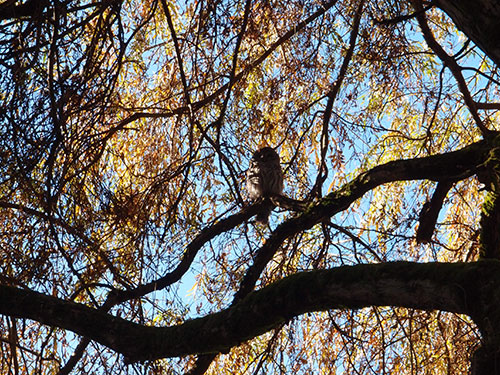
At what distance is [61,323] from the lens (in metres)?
2.40

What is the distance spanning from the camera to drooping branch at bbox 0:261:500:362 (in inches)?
73.9

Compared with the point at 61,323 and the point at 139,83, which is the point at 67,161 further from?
the point at 139,83

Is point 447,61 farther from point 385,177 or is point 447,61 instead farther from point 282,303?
point 282,303

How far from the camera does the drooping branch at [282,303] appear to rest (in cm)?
188

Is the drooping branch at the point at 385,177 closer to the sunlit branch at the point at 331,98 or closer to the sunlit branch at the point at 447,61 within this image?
the sunlit branch at the point at 331,98

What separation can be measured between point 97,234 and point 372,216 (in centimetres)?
210

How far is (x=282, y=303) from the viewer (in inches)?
83.7

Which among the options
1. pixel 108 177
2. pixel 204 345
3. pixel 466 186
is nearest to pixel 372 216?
pixel 466 186

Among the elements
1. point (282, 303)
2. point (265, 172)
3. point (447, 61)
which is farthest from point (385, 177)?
point (265, 172)

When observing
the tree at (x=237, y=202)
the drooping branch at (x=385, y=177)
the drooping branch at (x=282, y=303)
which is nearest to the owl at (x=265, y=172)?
the tree at (x=237, y=202)

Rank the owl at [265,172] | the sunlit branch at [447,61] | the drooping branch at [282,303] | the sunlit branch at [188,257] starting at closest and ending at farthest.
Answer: the drooping branch at [282,303], the sunlit branch at [188,257], the sunlit branch at [447,61], the owl at [265,172]

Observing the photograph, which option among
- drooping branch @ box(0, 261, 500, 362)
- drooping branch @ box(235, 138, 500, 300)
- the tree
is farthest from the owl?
drooping branch @ box(0, 261, 500, 362)

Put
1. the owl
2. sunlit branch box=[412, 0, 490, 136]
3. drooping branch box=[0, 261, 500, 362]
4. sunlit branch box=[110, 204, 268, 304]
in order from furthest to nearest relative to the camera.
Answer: the owl < sunlit branch box=[412, 0, 490, 136] < sunlit branch box=[110, 204, 268, 304] < drooping branch box=[0, 261, 500, 362]

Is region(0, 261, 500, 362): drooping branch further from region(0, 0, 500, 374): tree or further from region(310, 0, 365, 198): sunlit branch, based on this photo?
region(310, 0, 365, 198): sunlit branch
